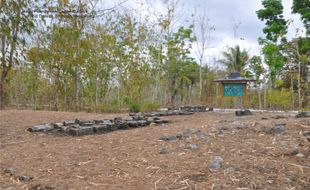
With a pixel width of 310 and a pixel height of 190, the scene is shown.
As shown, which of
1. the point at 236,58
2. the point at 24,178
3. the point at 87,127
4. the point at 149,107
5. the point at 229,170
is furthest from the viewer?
the point at 236,58

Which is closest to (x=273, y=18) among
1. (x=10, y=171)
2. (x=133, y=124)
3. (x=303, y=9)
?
(x=303, y=9)

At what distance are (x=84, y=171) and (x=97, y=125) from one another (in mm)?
1925

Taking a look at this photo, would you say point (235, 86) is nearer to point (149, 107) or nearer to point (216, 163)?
point (149, 107)

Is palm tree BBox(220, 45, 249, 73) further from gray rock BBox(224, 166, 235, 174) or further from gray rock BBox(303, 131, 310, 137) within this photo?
gray rock BBox(224, 166, 235, 174)

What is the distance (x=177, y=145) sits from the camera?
3.05 metres

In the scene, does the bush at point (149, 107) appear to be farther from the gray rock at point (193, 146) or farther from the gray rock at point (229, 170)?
the gray rock at point (229, 170)

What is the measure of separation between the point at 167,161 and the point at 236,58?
12781 mm

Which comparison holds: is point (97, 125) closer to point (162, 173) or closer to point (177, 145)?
point (177, 145)

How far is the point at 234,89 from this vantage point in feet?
23.7

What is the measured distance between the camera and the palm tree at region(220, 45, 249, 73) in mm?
14269

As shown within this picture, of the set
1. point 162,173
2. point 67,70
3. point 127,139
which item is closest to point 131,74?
point 67,70

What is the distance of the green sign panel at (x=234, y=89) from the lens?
23.5 ft

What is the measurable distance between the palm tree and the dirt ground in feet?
37.1

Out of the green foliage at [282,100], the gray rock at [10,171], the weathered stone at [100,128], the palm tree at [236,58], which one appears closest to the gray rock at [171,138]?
the weathered stone at [100,128]
